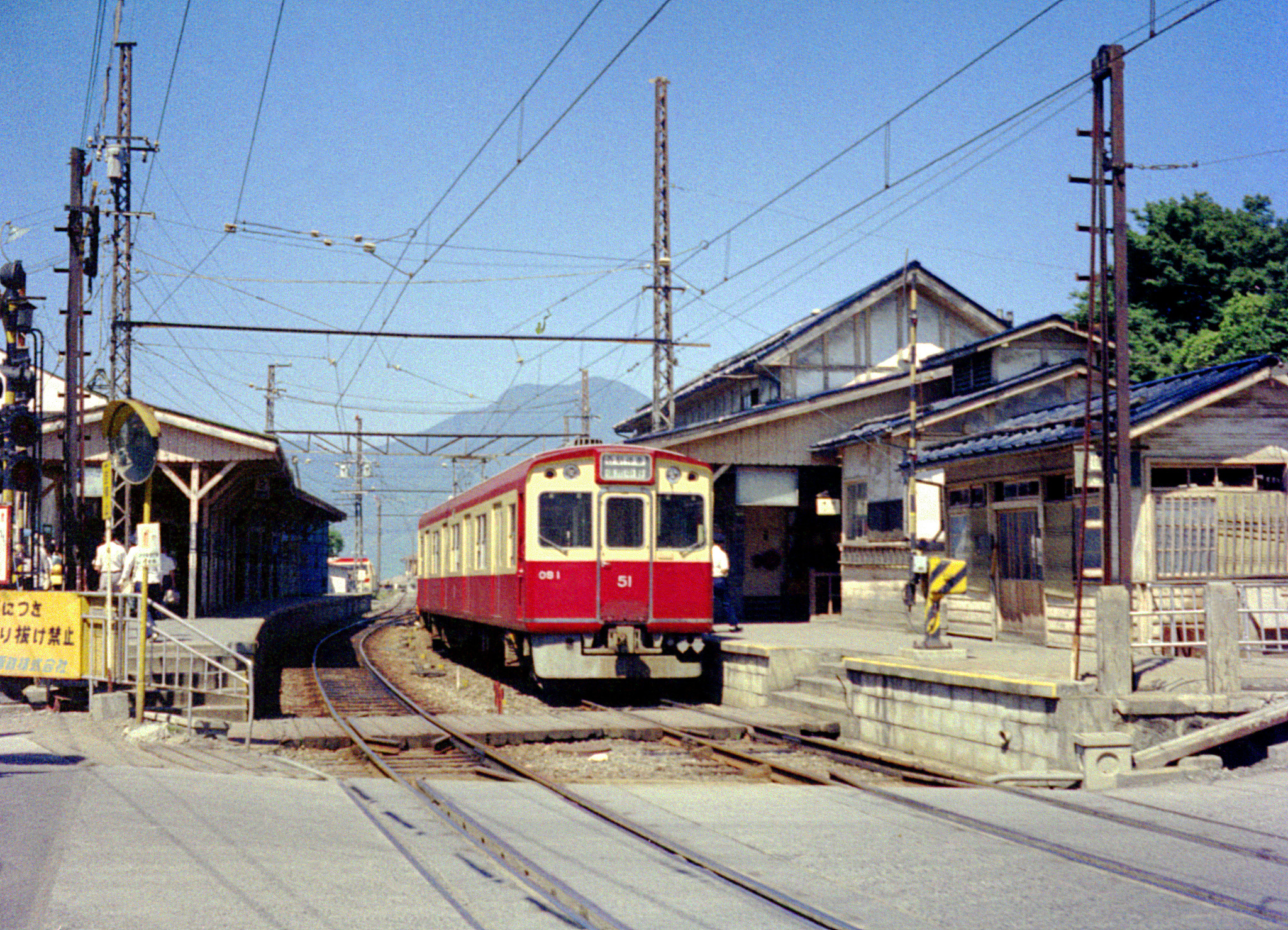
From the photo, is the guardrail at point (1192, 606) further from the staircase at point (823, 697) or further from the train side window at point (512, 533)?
the train side window at point (512, 533)

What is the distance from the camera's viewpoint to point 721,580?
20031 millimetres

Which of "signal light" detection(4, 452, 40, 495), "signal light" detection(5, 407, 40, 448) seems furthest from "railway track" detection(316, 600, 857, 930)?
"signal light" detection(5, 407, 40, 448)

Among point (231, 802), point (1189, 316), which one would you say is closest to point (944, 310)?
point (1189, 316)

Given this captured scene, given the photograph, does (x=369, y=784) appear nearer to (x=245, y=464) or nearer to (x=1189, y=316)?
(x=245, y=464)

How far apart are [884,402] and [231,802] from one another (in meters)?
16.8

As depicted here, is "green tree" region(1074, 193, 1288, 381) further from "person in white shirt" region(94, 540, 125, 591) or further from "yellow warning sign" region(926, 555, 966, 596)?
"person in white shirt" region(94, 540, 125, 591)

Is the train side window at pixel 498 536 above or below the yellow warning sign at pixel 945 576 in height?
above

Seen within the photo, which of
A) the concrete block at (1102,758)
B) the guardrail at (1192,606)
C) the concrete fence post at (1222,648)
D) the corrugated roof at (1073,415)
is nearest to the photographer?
the concrete block at (1102,758)

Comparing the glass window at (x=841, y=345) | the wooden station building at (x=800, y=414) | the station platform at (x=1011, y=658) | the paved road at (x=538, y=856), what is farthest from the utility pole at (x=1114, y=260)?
the glass window at (x=841, y=345)

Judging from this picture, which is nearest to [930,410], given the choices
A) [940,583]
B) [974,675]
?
[940,583]

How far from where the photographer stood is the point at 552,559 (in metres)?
14.2

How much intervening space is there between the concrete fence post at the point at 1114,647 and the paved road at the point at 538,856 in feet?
3.24

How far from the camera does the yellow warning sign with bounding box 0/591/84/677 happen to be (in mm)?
11391

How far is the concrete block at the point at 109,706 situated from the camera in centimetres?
1113
